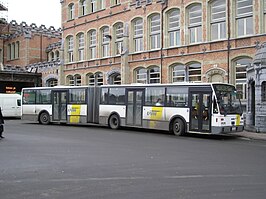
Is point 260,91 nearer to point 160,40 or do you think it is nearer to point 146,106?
point 146,106

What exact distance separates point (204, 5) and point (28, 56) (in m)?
31.0

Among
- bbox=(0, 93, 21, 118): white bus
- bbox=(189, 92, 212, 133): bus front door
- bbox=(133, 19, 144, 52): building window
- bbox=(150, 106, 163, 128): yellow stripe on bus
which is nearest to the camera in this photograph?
bbox=(189, 92, 212, 133): bus front door

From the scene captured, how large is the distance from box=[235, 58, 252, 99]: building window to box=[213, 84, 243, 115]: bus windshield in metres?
6.96

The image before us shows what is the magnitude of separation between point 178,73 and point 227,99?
37.7 feet

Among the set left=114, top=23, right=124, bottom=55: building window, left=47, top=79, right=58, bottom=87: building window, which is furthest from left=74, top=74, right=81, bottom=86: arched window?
left=114, top=23, right=124, bottom=55: building window

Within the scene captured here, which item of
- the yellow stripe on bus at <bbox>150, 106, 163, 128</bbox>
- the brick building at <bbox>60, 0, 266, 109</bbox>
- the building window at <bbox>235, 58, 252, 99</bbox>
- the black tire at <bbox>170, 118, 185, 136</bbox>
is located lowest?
the black tire at <bbox>170, 118, 185, 136</bbox>

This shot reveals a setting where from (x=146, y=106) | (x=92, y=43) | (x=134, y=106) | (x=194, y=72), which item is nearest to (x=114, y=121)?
(x=134, y=106)

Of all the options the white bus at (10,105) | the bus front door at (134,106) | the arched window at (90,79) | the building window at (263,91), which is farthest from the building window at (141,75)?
the building window at (263,91)

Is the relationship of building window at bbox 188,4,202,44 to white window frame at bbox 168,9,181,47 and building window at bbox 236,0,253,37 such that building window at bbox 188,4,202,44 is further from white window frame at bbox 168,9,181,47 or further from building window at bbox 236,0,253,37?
building window at bbox 236,0,253,37

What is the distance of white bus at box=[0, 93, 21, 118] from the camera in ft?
110

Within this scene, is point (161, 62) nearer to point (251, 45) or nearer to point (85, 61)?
point (251, 45)

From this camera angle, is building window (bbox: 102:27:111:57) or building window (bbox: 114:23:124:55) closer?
building window (bbox: 114:23:124:55)

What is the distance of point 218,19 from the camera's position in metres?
25.8

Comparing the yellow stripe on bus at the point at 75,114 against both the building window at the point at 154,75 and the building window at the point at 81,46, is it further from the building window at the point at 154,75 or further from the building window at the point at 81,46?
the building window at the point at 81,46
